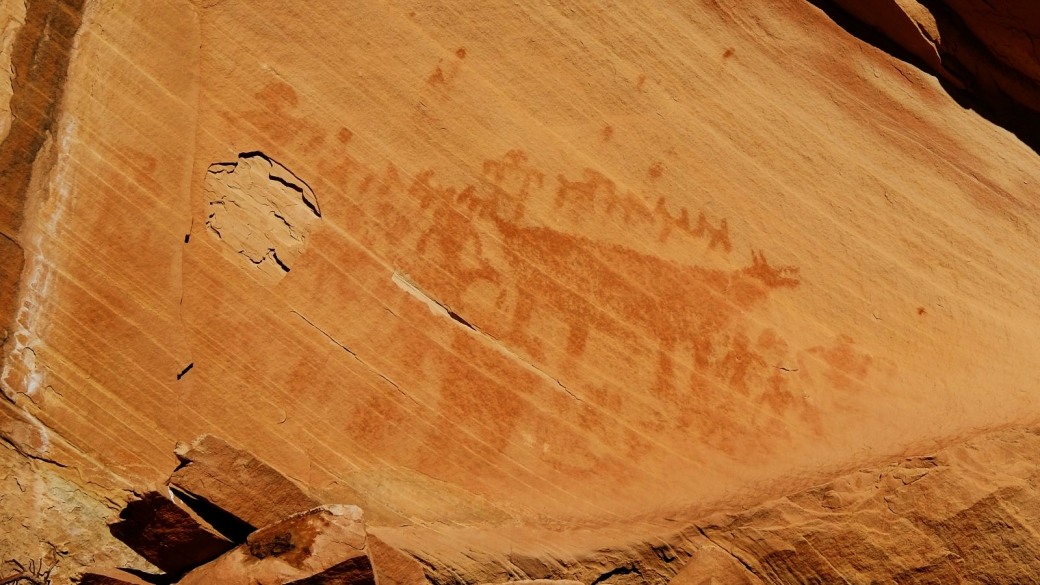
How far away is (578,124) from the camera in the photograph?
3.95 m

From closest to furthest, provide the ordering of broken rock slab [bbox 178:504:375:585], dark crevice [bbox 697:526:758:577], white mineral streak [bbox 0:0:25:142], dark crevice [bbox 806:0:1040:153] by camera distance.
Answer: broken rock slab [bbox 178:504:375:585], white mineral streak [bbox 0:0:25:142], dark crevice [bbox 697:526:758:577], dark crevice [bbox 806:0:1040:153]

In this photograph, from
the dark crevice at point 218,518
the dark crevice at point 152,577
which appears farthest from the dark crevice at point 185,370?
the dark crevice at point 152,577

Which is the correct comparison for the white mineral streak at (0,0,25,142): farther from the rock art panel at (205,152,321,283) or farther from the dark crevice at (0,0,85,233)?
the rock art panel at (205,152,321,283)

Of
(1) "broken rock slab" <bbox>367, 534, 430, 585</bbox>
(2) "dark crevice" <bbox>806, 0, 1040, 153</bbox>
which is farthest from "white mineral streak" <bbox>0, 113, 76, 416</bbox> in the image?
(2) "dark crevice" <bbox>806, 0, 1040, 153</bbox>

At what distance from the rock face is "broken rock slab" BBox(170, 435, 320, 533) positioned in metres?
0.02

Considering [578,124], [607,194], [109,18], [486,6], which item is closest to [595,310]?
[607,194]

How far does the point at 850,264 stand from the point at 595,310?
111 centimetres

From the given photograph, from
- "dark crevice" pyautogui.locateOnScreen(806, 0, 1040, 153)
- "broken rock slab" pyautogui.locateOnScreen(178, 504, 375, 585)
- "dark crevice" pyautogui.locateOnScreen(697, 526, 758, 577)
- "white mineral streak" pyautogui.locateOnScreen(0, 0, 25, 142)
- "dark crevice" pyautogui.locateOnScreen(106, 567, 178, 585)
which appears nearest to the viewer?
"broken rock slab" pyautogui.locateOnScreen(178, 504, 375, 585)

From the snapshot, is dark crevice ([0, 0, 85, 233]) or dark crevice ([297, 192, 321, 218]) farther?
dark crevice ([297, 192, 321, 218])

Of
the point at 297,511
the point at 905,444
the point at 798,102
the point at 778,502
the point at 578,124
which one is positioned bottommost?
the point at 297,511

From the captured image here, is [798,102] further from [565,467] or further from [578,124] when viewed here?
[565,467]

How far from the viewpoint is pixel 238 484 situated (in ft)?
12.2

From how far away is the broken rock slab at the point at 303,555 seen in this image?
3551 mm

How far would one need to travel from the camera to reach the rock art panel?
148 inches
